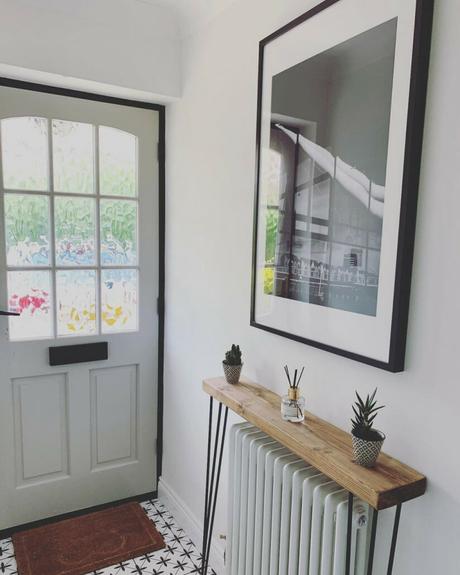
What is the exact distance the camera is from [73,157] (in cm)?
206

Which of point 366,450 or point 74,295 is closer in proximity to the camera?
point 366,450

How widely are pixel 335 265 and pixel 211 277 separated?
0.76m

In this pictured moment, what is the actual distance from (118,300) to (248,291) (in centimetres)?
85

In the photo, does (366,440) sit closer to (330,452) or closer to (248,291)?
(330,452)

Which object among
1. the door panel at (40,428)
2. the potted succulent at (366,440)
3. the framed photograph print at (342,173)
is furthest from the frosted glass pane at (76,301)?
the potted succulent at (366,440)

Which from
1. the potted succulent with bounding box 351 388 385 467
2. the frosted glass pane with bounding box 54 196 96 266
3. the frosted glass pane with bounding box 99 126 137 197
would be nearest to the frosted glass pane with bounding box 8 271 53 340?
the frosted glass pane with bounding box 54 196 96 266

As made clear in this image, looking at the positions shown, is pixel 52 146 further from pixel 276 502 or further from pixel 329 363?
pixel 276 502

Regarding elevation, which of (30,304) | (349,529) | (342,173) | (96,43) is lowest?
(349,529)

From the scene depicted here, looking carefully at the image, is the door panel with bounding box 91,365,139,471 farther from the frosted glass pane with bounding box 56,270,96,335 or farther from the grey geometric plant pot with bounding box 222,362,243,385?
the grey geometric plant pot with bounding box 222,362,243,385

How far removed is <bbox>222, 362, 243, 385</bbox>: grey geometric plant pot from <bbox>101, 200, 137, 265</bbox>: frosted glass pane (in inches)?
35.7

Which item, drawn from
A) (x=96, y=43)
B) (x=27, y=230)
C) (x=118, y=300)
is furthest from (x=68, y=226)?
(x=96, y=43)

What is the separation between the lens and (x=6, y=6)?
1.70 m

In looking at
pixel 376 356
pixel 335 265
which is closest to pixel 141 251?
pixel 335 265

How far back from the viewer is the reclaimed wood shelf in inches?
37.3
